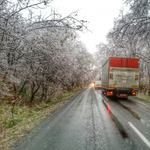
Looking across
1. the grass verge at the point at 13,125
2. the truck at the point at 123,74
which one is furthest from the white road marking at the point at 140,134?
the truck at the point at 123,74

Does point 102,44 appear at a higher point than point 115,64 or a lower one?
higher

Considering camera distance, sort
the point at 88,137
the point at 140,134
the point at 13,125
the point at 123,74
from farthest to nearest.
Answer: the point at 123,74, the point at 13,125, the point at 140,134, the point at 88,137

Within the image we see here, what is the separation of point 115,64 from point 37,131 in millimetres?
10367

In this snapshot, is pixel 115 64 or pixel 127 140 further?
pixel 115 64

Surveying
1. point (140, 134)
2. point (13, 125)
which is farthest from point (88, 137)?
point (13, 125)

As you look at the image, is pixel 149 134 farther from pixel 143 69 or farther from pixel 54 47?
pixel 143 69

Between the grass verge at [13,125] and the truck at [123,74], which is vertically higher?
the truck at [123,74]

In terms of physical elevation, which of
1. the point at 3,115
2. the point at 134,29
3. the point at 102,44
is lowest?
the point at 3,115

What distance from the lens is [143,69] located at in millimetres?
24234

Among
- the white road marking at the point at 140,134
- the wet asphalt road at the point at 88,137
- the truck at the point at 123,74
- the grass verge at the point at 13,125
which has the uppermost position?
the truck at the point at 123,74

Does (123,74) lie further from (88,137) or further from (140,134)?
(88,137)

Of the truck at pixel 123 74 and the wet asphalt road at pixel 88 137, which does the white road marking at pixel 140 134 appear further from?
the truck at pixel 123 74

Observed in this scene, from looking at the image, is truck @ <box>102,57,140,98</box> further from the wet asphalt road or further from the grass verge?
the wet asphalt road

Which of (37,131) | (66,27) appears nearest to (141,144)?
(37,131)
